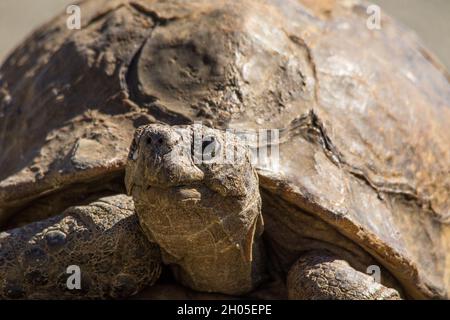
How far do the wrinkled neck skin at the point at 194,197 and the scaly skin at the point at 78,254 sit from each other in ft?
0.64

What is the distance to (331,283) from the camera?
19.0 feet

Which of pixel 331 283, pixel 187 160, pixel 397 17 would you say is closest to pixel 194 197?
pixel 187 160

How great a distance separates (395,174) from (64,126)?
2.29 metres

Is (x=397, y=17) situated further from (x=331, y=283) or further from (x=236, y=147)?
(x=236, y=147)

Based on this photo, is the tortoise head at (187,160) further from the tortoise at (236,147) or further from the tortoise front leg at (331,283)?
the tortoise front leg at (331,283)

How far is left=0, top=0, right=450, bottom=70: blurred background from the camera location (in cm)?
1628

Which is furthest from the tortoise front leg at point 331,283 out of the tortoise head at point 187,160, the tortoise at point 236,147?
the tortoise head at point 187,160

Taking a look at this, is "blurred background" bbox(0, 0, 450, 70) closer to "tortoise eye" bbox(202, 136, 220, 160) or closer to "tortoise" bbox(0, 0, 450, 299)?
"tortoise" bbox(0, 0, 450, 299)

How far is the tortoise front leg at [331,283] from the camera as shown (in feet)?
18.8

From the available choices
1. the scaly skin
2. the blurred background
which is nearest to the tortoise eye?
the scaly skin

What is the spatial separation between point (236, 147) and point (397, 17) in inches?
499

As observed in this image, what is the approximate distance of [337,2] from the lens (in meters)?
7.83
